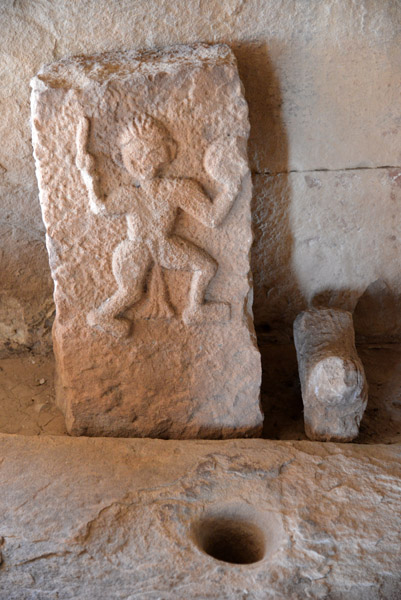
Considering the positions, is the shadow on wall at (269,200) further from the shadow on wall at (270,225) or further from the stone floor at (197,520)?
the stone floor at (197,520)

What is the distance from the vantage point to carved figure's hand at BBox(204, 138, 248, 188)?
2.11 meters

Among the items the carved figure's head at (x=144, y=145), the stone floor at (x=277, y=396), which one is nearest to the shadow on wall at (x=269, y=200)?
the stone floor at (x=277, y=396)

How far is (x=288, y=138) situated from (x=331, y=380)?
3.47 feet

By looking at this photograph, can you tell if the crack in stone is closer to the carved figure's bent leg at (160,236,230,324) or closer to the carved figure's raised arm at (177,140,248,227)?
the carved figure's raised arm at (177,140,248,227)

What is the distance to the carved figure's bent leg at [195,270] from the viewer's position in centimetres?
217

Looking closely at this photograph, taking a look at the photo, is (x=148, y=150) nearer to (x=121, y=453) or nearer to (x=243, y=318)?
(x=243, y=318)

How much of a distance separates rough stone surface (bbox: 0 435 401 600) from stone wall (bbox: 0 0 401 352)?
86 centimetres

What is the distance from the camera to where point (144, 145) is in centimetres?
205

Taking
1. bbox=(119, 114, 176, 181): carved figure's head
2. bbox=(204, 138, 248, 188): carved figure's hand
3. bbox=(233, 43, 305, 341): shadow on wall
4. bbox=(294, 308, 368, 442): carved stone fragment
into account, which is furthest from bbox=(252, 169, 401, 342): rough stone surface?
bbox=(119, 114, 176, 181): carved figure's head

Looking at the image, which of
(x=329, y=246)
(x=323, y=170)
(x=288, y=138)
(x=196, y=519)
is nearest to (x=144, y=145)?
(x=288, y=138)

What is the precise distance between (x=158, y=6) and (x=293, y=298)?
4.57ft

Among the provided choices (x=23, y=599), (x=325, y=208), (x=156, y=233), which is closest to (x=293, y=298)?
(x=325, y=208)

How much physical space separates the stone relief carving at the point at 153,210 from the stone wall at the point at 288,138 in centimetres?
50

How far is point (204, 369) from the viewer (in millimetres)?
2312
